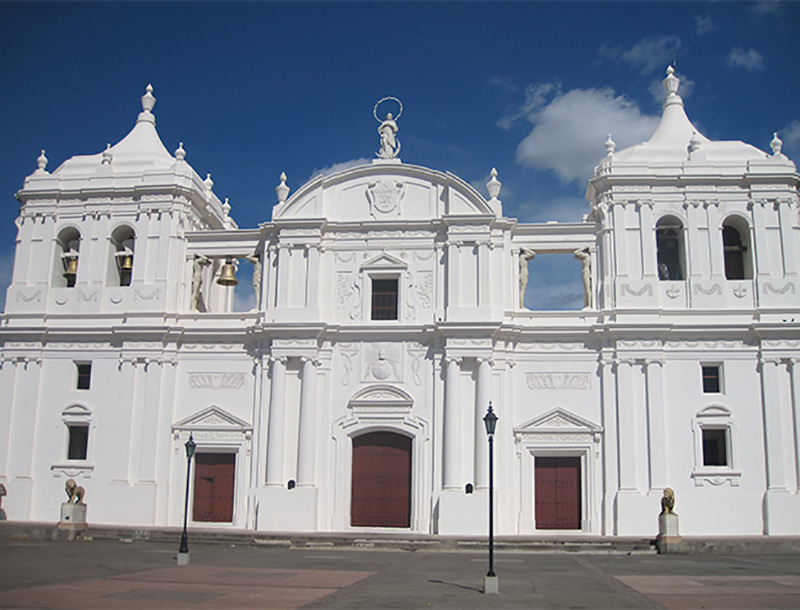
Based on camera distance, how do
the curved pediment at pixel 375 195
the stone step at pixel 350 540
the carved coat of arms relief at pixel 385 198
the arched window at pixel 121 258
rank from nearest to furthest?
the stone step at pixel 350 540, the curved pediment at pixel 375 195, the carved coat of arms relief at pixel 385 198, the arched window at pixel 121 258

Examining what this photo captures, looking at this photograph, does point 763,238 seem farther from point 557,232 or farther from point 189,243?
point 189,243

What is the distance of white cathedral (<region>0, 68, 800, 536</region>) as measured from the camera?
2842 centimetres

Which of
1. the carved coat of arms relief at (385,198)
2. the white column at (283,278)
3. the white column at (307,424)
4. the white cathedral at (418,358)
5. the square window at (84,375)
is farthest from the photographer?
the square window at (84,375)

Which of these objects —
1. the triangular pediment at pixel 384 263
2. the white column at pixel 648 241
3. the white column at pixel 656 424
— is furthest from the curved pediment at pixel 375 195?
the white column at pixel 656 424

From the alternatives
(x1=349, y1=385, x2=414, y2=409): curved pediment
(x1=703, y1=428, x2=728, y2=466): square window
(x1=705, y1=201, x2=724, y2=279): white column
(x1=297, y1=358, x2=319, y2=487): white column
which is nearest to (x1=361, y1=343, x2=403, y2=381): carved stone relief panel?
(x1=349, y1=385, x2=414, y2=409): curved pediment

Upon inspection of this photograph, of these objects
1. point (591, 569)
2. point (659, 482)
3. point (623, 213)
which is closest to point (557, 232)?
point (623, 213)

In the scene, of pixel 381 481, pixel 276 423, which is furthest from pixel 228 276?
pixel 381 481

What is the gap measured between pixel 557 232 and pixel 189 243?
14.5m

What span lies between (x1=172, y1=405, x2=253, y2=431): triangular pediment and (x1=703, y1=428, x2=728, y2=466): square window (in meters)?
16.8

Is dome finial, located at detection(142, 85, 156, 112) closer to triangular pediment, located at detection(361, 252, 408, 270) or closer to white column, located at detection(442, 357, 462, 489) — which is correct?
triangular pediment, located at detection(361, 252, 408, 270)

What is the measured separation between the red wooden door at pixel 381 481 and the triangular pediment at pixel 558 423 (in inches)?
Result: 172

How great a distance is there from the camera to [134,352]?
30828mm

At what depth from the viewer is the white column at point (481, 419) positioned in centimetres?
2797

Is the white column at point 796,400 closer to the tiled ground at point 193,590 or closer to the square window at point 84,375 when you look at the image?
the tiled ground at point 193,590
